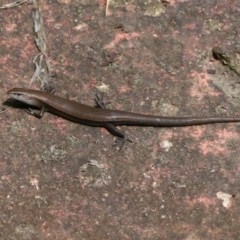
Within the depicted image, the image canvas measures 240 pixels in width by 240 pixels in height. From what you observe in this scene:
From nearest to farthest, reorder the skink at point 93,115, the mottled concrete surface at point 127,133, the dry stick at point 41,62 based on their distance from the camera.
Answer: the mottled concrete surface at point 127,133
the skink at point 93,115
the dry stick at point 41,62

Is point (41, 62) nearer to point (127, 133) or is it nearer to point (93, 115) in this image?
point (93, 115)

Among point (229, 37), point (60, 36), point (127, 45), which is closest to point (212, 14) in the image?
point (229, 37)

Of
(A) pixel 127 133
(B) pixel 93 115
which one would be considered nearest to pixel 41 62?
(B) pixel 93 115

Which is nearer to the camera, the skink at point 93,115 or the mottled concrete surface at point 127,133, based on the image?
the mottled concrete surface at point 127,133

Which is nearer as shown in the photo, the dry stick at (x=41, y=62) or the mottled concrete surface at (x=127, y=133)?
the mottled concrete surface at (x=127, y=133)

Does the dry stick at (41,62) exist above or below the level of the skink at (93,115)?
above

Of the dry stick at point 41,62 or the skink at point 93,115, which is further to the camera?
the dry stick at point 41,62

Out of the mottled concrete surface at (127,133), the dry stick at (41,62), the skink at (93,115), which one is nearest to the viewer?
the mottled concrete surface at (127,133)
